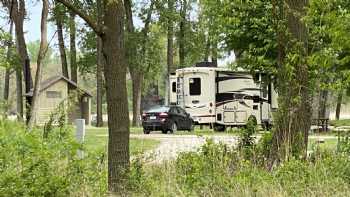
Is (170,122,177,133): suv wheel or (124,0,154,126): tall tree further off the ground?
(124,0,154,126): tall tree

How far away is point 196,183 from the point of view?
7777mm

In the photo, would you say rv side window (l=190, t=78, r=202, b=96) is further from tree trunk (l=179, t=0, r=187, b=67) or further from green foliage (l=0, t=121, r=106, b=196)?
green foliage (l=0, t=121, r=106, b=196)

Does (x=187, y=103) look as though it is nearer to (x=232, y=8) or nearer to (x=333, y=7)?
(x=232, y=8)

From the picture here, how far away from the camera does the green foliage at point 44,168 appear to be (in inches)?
277

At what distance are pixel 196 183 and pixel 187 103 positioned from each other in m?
24.0

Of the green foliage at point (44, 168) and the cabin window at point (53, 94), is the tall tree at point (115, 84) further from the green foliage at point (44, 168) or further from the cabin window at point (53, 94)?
the cabin window at point (53, 94)

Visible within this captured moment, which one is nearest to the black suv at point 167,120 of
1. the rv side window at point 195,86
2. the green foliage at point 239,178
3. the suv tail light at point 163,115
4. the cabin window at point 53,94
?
the suv tail light at point 163,115

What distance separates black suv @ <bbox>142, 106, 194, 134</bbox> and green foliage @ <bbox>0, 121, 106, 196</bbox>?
2240 cm

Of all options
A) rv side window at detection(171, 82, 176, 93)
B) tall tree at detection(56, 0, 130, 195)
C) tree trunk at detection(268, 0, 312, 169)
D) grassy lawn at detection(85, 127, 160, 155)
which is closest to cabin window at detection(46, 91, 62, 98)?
rv side window at detection(171, 82, 176, 93)

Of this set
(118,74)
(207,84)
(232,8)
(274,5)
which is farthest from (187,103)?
(118,74)

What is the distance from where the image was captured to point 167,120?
101ft

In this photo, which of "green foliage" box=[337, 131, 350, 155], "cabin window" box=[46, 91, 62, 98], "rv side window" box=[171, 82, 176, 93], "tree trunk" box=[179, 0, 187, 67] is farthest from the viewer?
"tree trunk" box=[179, 0, 187, 67]

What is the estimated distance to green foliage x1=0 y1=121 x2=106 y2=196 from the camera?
705 cm

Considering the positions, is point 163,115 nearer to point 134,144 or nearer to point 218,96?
point 218,96
